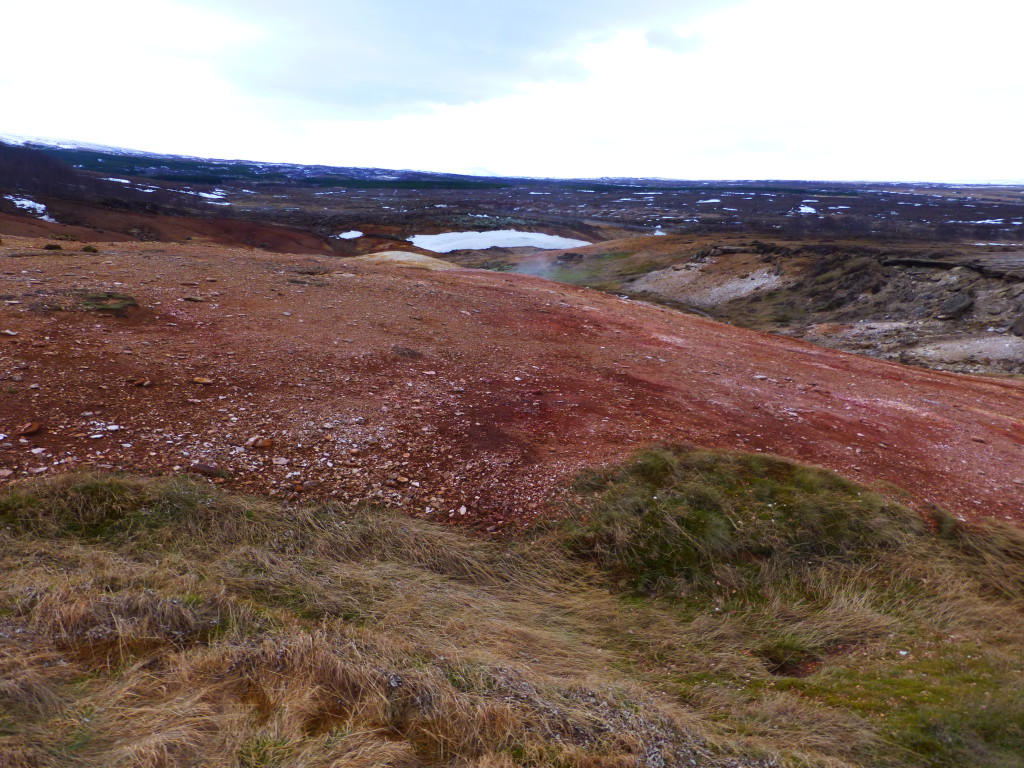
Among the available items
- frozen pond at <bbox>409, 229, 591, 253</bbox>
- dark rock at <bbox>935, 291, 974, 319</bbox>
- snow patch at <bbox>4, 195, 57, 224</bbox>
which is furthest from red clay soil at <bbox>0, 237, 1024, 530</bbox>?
frozen pond at <bbox>409, 229, 591, 253</bbox>

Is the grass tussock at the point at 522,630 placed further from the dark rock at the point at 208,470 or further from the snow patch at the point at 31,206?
the snow patch at the point at 31,206

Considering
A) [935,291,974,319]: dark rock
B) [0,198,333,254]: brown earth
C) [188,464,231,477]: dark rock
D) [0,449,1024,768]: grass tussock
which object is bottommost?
[0,449,1024,768]: grass tussock

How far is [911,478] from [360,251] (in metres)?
41.3

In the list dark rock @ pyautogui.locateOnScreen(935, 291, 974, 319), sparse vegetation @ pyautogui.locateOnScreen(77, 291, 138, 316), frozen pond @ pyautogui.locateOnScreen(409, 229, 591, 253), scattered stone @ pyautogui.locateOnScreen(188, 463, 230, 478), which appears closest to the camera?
scattered stone @ pyautogui.locateOnScreen(188, 463, 230, 478)

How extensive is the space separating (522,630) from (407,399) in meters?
3.77

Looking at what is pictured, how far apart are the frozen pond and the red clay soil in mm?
36461

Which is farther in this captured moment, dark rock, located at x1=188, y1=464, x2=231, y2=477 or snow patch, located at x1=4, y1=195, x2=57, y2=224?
snow patch, located at x1=4, y1=195, x2=57, y2=224

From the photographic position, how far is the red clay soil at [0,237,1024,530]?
18.2 ft

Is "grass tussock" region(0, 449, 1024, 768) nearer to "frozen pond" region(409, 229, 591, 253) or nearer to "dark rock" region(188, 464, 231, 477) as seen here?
"dark rock" region(188, 464, 231, 477)

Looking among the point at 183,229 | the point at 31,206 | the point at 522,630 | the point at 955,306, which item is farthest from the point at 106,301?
the point at 31,206

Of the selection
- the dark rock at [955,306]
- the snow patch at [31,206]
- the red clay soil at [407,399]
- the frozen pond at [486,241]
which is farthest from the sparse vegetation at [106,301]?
the frozen pond at [486,241]

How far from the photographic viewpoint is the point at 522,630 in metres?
4.07

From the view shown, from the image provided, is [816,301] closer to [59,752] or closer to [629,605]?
[629,605]

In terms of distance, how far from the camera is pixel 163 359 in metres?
7.09
